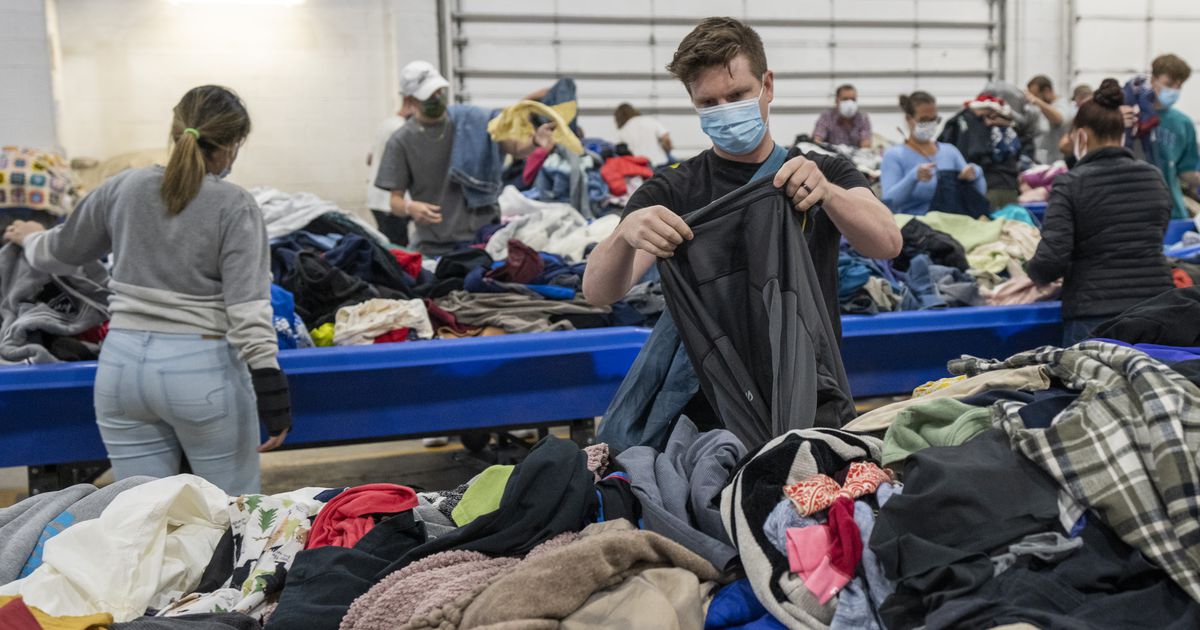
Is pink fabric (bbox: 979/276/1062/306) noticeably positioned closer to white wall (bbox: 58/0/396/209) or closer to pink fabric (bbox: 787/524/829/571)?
pink fabric (bbox: 787/524/829/571)

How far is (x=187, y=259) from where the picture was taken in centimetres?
267

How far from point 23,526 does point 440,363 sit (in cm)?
196

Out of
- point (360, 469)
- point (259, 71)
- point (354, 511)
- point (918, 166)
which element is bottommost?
point (360, 469)

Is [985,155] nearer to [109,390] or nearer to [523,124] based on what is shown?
[523,124]

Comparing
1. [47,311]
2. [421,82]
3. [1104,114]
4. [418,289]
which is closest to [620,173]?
[421,82]

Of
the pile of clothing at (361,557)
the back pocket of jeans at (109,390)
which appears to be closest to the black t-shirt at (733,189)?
the pile of clothing at (361,557)

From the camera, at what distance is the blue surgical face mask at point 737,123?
2041 millimetres

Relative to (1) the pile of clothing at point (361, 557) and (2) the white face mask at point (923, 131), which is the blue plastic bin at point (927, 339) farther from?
(1) the pile of clothing at point (361, 557)

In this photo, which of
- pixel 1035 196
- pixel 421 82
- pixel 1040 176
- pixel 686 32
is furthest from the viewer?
pixel 686 32

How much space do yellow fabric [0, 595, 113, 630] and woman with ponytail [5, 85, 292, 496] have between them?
1.34m

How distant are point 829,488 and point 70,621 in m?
1.04

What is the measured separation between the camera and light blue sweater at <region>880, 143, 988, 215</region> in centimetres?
527

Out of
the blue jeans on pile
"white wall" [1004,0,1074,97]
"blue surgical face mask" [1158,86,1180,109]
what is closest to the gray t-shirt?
the blue jeans on pile

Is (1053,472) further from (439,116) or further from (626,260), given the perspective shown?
(439,116)
